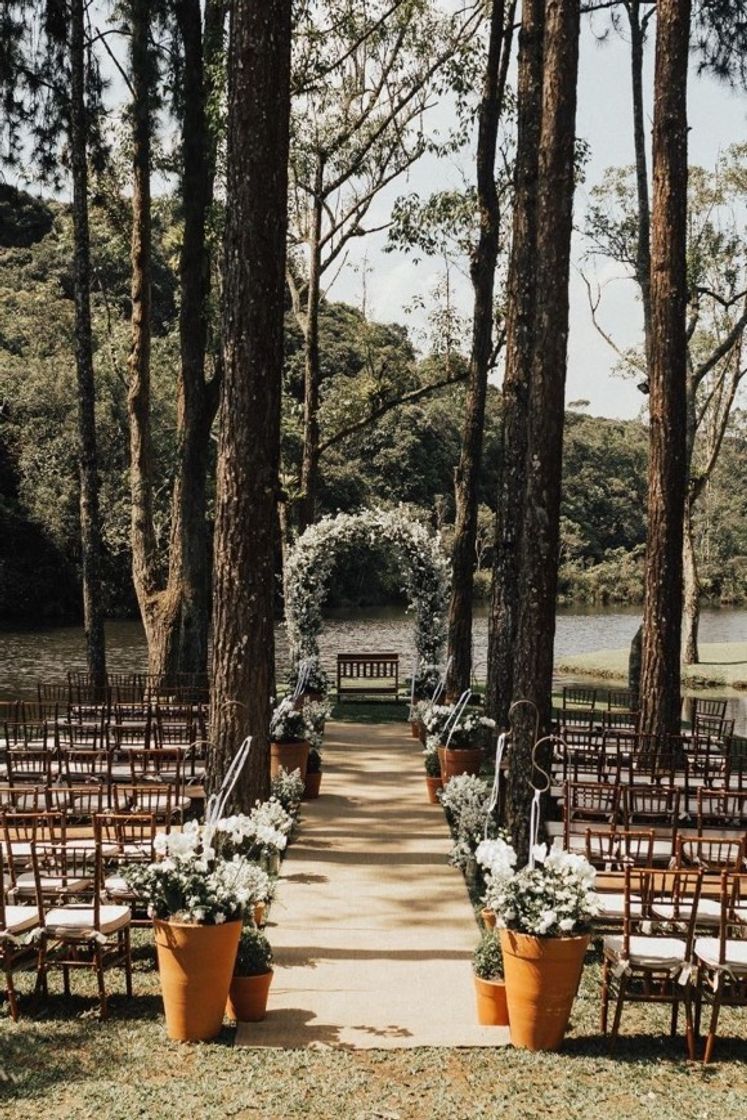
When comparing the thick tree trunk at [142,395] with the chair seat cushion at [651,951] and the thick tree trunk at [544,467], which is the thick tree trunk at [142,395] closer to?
the thick tree trunk at [544,467]

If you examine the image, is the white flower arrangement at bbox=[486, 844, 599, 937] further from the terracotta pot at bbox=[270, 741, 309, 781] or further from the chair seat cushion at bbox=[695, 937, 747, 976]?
the terracotta pot at bbox=[270, 741, 309, 781]

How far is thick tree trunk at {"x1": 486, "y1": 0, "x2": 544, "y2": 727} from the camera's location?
14914mm

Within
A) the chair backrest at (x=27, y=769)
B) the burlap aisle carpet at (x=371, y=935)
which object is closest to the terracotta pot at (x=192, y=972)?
the burlap aisle carpet at (x=371, y=935)

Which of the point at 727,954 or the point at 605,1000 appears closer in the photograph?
the point at 727,954

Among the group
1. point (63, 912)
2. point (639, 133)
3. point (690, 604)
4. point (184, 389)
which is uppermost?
point (639, 133)

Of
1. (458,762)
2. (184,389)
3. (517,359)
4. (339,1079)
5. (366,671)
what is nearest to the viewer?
(339,1079)

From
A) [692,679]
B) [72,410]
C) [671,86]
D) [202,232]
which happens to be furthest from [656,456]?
[72,410]

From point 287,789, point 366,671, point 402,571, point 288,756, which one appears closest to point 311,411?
point 366,671

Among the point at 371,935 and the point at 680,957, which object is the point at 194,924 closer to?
the point at 371,935

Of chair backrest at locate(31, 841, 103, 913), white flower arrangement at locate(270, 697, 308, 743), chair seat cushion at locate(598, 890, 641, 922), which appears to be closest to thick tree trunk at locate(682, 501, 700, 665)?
white flower arrangement at locate(270, 697, 308, 743)

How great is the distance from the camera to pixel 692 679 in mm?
32094

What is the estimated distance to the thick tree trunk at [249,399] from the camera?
947 cm

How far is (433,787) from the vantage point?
1395 centimetres

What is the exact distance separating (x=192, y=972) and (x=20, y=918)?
3.87 ft
